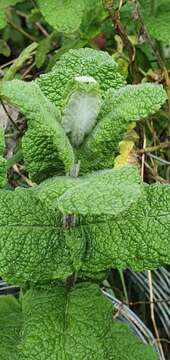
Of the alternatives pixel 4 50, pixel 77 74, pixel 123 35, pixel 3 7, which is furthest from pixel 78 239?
pixel 4 50


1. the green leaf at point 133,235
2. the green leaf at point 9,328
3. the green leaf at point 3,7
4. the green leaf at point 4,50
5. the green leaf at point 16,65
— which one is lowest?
the green leaf at point 9,328

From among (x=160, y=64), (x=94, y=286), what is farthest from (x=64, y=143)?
(x=160, y=64)

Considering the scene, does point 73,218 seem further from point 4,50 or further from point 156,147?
point 4,50

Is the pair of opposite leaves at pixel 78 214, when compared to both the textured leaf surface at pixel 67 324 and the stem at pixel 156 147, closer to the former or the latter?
the textured leaf surface at pixel 67 324

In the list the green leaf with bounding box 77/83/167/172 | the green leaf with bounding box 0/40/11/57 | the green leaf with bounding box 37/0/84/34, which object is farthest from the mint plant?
the green leaf with bounding box 0/40/11/57

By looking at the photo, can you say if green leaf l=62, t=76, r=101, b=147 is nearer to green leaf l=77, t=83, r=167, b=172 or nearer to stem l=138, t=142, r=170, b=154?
green leaf l=77, t=83, r=167, b=172

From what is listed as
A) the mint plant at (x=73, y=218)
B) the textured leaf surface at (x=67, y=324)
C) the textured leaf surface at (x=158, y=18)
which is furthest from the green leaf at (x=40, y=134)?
the textured leaf surface at (x=158, y=18)
